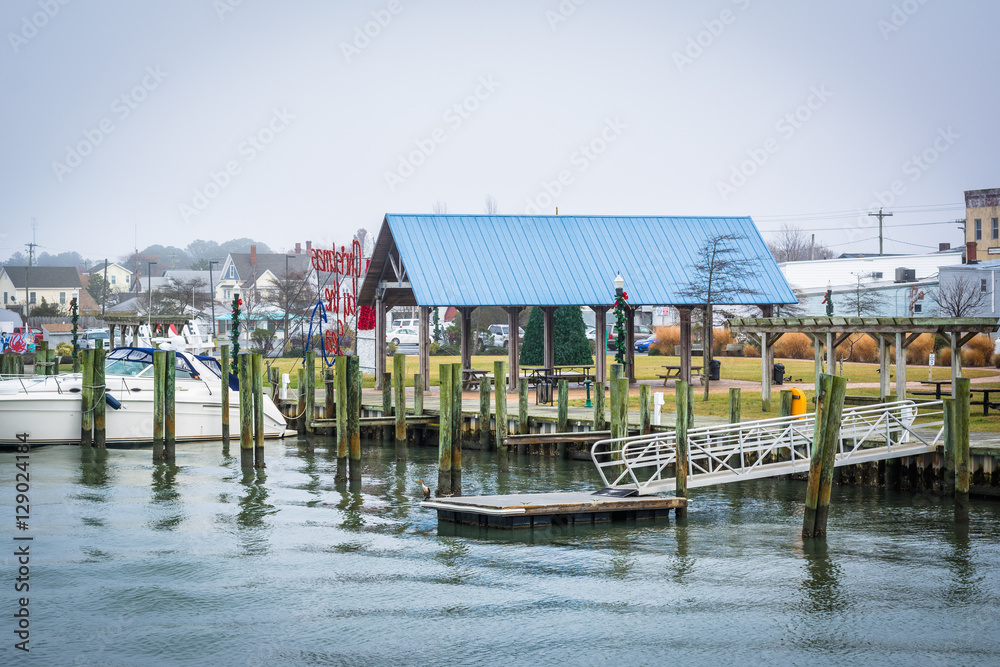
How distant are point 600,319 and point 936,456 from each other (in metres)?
13.6

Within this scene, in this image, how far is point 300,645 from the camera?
11680 mm

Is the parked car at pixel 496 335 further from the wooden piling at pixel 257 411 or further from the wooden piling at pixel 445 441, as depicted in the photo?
the wooden piling at pixel 445 441

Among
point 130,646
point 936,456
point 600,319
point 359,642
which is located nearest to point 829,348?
point 936,456

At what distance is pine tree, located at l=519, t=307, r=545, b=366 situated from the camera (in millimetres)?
44531

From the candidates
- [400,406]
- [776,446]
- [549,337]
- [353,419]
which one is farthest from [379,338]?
[776,446]

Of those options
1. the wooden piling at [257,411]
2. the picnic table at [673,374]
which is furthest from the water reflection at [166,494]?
the picnic table at [673,374]

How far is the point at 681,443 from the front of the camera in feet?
56.6

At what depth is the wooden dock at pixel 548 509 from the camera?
1656 centimetres

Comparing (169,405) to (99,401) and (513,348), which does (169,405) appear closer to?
(99,401)

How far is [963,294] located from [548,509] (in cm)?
4021

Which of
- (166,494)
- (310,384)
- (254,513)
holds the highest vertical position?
(310,384)

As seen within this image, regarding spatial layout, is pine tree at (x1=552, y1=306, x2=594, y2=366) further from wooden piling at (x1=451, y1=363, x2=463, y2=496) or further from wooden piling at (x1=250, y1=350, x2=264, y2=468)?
wooden piling at (x1=451, y1=363, x2=463, y2=496)

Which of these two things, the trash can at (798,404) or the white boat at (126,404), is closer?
the trash can at (798,404)

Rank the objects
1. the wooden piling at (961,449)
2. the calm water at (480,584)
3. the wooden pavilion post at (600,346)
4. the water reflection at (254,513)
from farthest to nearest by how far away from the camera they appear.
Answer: the wooden pavilion post at (600,346), the wooden piling at (961,449), the water reflection at (254,513), the calm water at (480,584)
